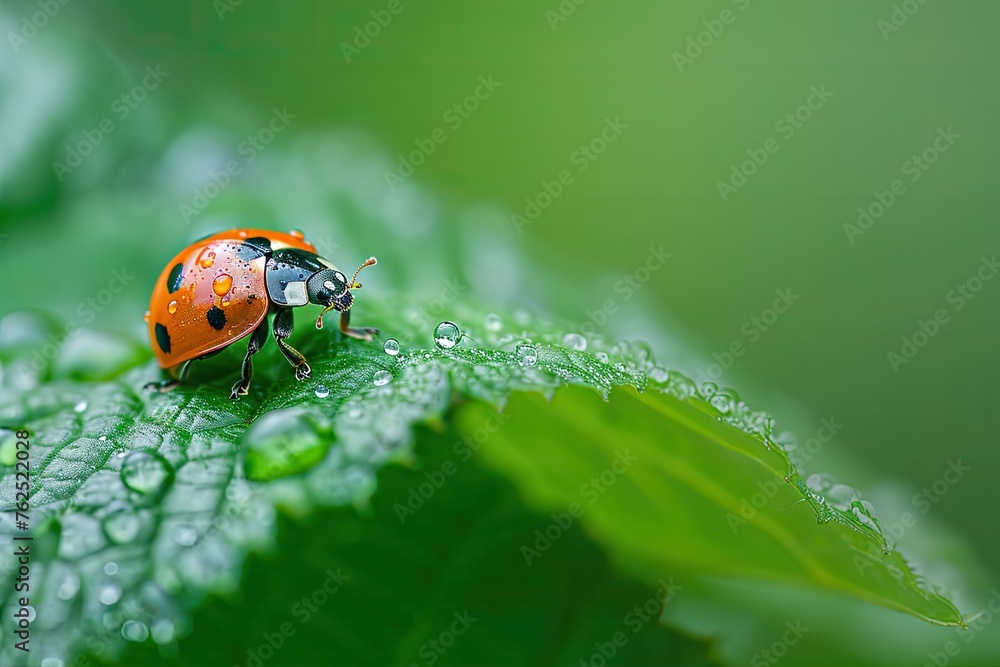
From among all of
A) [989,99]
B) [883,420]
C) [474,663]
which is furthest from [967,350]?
[474,663]

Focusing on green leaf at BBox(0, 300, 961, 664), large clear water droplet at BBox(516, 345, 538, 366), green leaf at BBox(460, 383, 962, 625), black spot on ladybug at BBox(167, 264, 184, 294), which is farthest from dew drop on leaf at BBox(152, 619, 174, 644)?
black spot on ladybug at BBox(167, 264, 184, 294)

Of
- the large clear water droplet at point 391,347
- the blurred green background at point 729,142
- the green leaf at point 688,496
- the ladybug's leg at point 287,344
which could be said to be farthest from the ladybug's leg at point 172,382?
the blurred green background at point 729,142

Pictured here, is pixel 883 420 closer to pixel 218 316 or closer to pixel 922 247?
pixel 922 247

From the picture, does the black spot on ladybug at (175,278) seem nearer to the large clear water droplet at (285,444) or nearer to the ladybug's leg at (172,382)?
the ladybug's leg at (172,382)

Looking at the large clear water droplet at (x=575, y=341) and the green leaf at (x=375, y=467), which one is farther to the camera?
the large clear water droplet at (x=575, y=341)

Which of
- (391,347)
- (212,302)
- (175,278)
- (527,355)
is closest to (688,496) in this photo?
(527,355)

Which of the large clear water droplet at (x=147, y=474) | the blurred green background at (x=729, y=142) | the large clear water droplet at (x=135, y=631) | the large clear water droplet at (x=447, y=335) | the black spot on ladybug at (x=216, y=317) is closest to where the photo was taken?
the large clear water droplet at (x=135, y=631)

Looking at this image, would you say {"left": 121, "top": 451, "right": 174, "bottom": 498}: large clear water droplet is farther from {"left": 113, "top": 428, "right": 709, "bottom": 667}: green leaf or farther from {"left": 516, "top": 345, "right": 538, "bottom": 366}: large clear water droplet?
{"left": 516, "top": 345, "right": 538, "bottom": 366}: large clear water droplet
